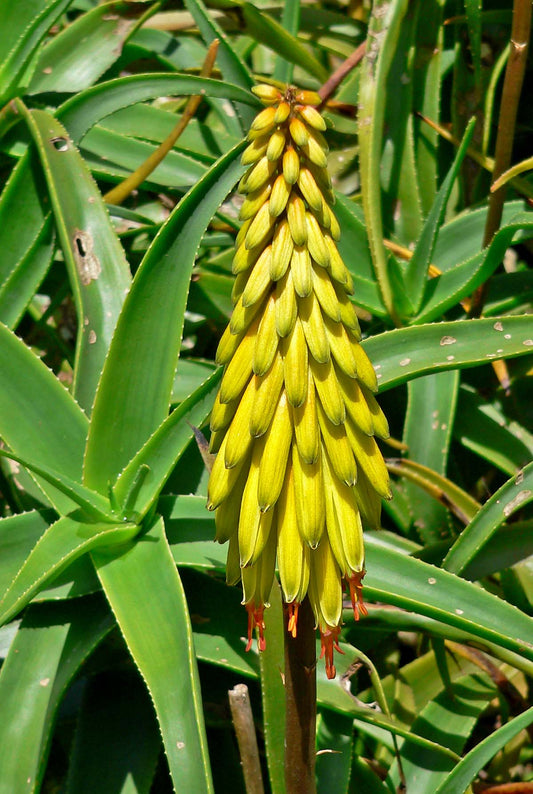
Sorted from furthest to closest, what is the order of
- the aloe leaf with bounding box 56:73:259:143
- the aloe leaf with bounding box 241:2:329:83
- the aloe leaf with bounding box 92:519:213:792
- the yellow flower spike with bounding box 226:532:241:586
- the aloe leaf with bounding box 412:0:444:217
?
the aloe leaf with bounding box 412:0:444:217
the aloe leaf with bounding box 241:2:329:83
the aloe leaf with bounding box 56:73:259:143
the aloe leaf with bounding box 92:519:213:792
the yellow flower spike with bounding box 226:532:241:586

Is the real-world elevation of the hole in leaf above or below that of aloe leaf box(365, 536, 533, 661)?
above

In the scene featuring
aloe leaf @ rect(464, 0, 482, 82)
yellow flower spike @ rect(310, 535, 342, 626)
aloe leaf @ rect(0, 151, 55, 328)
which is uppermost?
aloe leaf @ rect(464, 0, 482, 82)

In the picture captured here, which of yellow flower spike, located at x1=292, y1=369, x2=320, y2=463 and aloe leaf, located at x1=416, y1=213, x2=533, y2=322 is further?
aloe leaf, located at x1=416, y1=213, x2=533, y2=322

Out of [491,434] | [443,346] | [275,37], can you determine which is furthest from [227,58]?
[491,434]

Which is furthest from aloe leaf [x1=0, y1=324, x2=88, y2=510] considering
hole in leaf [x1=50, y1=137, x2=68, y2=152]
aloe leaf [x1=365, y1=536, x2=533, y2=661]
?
aloe leaf [x1=365, y1=536, x2=533, y2=661]

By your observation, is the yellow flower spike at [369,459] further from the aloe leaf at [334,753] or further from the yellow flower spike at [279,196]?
the aloe leaf at [334,753]

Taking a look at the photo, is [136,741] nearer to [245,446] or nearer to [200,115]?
[245,446]

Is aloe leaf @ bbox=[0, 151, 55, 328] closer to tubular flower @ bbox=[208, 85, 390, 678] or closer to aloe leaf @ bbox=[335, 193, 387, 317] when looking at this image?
aloe leaf @ bbox=[335, 193, 387, 317]

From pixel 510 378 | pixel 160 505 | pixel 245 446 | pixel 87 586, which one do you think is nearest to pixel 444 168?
pixel 510 378
